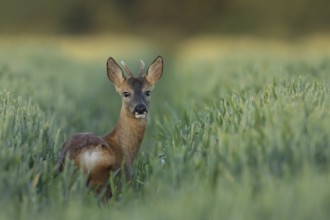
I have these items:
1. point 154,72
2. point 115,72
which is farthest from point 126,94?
point 154,72

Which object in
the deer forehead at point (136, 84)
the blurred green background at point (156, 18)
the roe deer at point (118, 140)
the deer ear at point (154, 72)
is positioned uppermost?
the blurred green background at point (156, 18)

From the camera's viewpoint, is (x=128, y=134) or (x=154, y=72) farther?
(x=154, y=72)

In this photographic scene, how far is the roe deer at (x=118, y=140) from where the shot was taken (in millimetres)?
8195

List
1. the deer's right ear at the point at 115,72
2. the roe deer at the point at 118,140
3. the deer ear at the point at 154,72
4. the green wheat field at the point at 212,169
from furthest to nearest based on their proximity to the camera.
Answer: the deer ear at the point at 154,72, the deer's right ear at the point at 115,72, the roe deer at the point at 118,140, the green wheat field at the point at 212,169

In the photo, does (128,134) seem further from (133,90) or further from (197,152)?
(197,152)

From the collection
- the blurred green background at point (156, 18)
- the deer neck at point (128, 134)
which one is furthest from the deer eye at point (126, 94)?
the blurred green background at point (156, 18)

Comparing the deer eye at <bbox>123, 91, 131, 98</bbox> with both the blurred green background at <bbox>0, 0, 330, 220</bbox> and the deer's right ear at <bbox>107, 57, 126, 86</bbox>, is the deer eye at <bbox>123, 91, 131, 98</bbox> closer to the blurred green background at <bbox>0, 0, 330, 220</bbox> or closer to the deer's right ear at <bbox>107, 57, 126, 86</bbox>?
the deer's right ear at <bbox>107, 57, 126, 86</bbox>

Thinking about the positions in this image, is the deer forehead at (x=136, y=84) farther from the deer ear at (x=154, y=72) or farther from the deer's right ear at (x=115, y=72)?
the deer ear at (x=154, y=72)

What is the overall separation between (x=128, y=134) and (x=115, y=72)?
34.2 inches

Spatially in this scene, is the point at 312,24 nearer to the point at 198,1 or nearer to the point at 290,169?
the point at 198,1

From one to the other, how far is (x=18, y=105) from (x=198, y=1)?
53066mm

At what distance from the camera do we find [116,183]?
8375 millimetres

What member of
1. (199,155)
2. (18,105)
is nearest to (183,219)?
(199,155)

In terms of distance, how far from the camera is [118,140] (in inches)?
360
